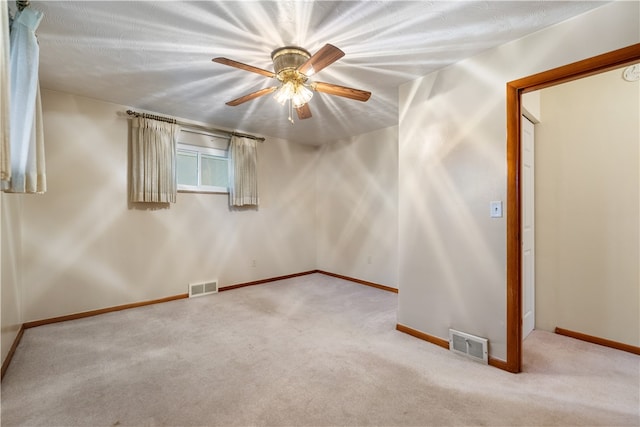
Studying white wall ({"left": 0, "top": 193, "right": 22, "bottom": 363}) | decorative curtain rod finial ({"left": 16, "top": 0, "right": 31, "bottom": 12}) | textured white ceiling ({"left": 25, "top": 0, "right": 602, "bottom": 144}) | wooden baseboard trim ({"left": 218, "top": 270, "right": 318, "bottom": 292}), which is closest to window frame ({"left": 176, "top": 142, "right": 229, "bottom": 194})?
textured white ceiling ({"left": 25, "top": 0, "right": 602, "bottom": 144})

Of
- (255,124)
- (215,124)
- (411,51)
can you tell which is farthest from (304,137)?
(411,51)

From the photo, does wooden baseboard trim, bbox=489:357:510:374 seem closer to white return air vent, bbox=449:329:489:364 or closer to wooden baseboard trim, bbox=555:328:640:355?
white return air vent, bbox=449:329:489:364

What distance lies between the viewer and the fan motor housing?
2119 millimetres

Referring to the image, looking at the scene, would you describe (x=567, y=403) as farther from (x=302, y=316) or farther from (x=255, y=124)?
(x=255, y=124)

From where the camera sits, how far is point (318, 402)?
1.75 m

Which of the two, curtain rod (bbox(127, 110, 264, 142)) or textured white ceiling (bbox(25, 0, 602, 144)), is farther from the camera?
curtain rod (bbox(127, 110, 264, 142))

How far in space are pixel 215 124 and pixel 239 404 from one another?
11.4 feet

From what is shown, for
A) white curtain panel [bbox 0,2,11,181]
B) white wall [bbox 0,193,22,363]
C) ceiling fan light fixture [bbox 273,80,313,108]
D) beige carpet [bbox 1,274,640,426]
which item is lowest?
beige carpet [bbox 1,274,640,426]

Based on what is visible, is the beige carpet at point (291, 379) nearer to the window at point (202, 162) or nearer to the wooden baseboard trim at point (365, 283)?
the wooden baseboard trim at point (365, 283)

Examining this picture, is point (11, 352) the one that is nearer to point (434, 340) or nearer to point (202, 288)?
point (202, 288)

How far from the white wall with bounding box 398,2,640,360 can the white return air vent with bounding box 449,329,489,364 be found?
0.05 m

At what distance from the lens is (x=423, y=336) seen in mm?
2600

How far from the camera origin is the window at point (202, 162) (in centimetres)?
392

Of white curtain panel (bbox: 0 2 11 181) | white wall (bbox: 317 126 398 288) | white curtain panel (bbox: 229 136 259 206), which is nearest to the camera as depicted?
white curtain panel (bbox: 0 2 11 181)
